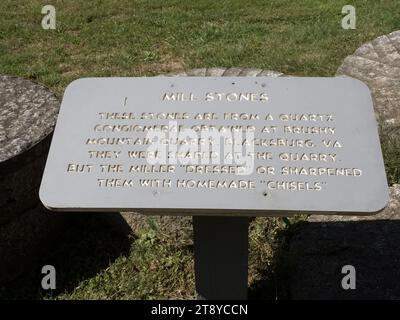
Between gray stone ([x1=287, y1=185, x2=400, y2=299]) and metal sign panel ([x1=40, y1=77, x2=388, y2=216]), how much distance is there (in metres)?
1.02

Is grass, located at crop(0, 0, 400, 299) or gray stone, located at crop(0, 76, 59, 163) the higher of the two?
gray stone, located at crop(0, 76, 59, 163)

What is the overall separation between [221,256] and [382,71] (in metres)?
2.19

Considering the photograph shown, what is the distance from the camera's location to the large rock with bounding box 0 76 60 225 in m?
3.22

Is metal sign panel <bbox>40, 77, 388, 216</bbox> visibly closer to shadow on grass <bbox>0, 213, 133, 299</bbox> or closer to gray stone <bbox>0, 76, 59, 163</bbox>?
gray stone <bbox>0, 76, 59, 163</bbox>

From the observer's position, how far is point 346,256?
130 inches

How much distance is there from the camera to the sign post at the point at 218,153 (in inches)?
89.6

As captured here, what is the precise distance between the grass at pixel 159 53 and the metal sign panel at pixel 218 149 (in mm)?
1107

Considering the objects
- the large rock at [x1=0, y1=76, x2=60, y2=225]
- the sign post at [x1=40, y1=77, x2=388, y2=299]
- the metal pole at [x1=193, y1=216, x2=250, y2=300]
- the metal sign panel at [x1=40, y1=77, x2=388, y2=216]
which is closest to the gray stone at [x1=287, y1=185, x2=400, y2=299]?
the metal pole at [x1=193, y1=216, x2=250, y2=300]

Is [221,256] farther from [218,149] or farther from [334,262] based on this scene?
[334,262]

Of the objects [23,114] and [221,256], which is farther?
[23,114]

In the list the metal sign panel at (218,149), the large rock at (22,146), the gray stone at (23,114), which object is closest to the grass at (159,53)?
the large rock at (22,146)

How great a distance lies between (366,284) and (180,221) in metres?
1.12

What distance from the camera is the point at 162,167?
7.75 ft

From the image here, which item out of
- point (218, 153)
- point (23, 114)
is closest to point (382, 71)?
point (218, 153)
